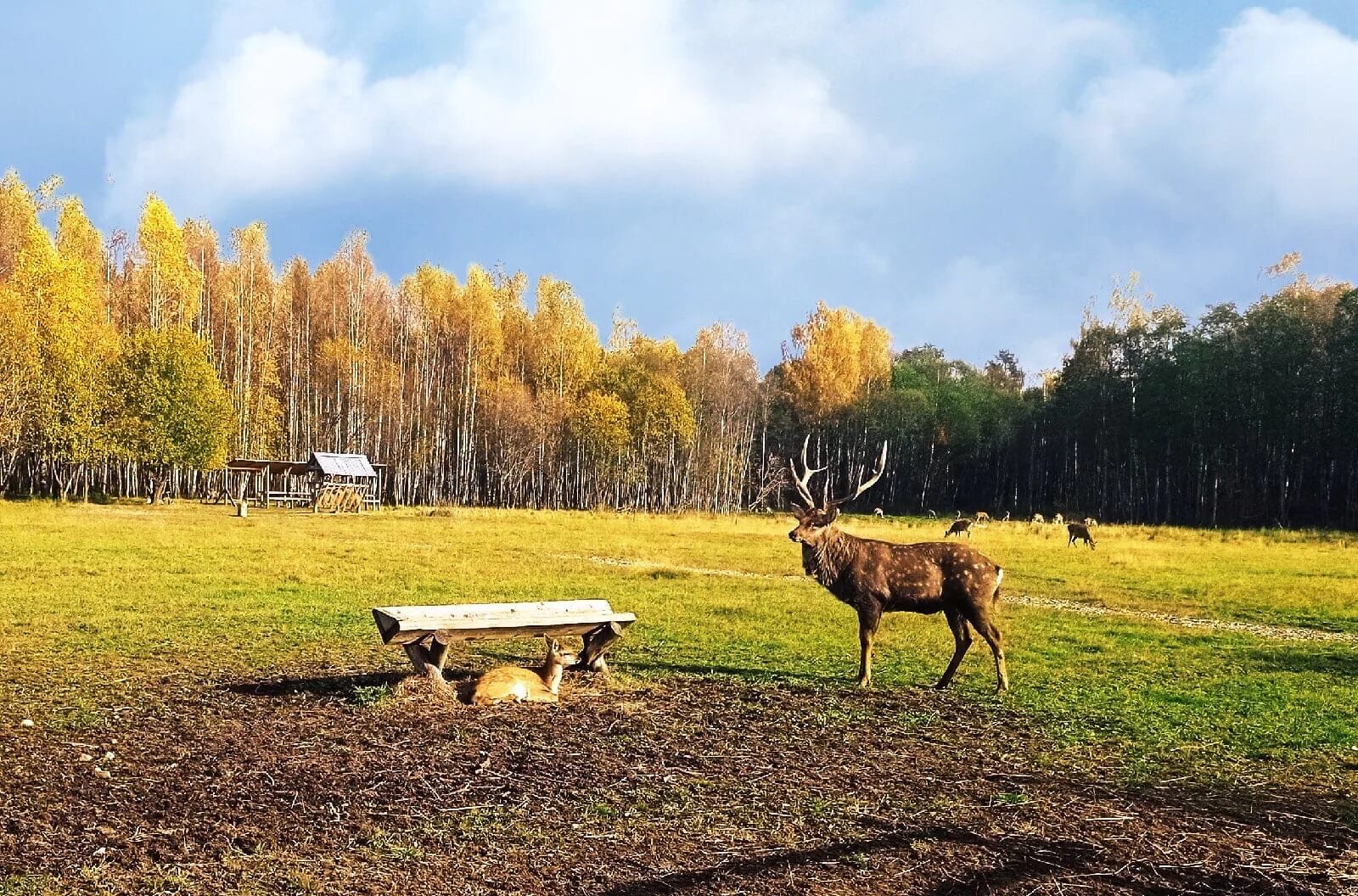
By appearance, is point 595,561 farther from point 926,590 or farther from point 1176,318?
point 1176,318

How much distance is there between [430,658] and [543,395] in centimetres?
4515

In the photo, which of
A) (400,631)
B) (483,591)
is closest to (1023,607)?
(483,591)

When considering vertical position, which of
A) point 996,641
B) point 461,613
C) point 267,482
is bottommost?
point 996,641

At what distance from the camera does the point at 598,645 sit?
8.72m

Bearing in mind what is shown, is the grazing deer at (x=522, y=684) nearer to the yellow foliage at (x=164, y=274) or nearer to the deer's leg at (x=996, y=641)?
the deer's leg at (x=996, y=641)

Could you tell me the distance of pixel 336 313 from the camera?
53.0m

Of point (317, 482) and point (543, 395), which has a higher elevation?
point (543, 395)

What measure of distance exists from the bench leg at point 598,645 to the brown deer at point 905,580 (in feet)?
5.92

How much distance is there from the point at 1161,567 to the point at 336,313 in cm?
4304

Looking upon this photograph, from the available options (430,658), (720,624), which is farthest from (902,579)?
(430,658)

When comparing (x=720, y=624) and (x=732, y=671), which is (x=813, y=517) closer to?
(x=732, y=671)

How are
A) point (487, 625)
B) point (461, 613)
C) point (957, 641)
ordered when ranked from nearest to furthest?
point (487, 625), point (461, 613), point (957, 641)

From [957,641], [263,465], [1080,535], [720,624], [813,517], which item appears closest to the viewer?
[957,641]

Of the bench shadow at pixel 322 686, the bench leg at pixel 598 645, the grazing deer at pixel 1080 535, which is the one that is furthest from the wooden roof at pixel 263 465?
the bench leg at pixel 598 645
